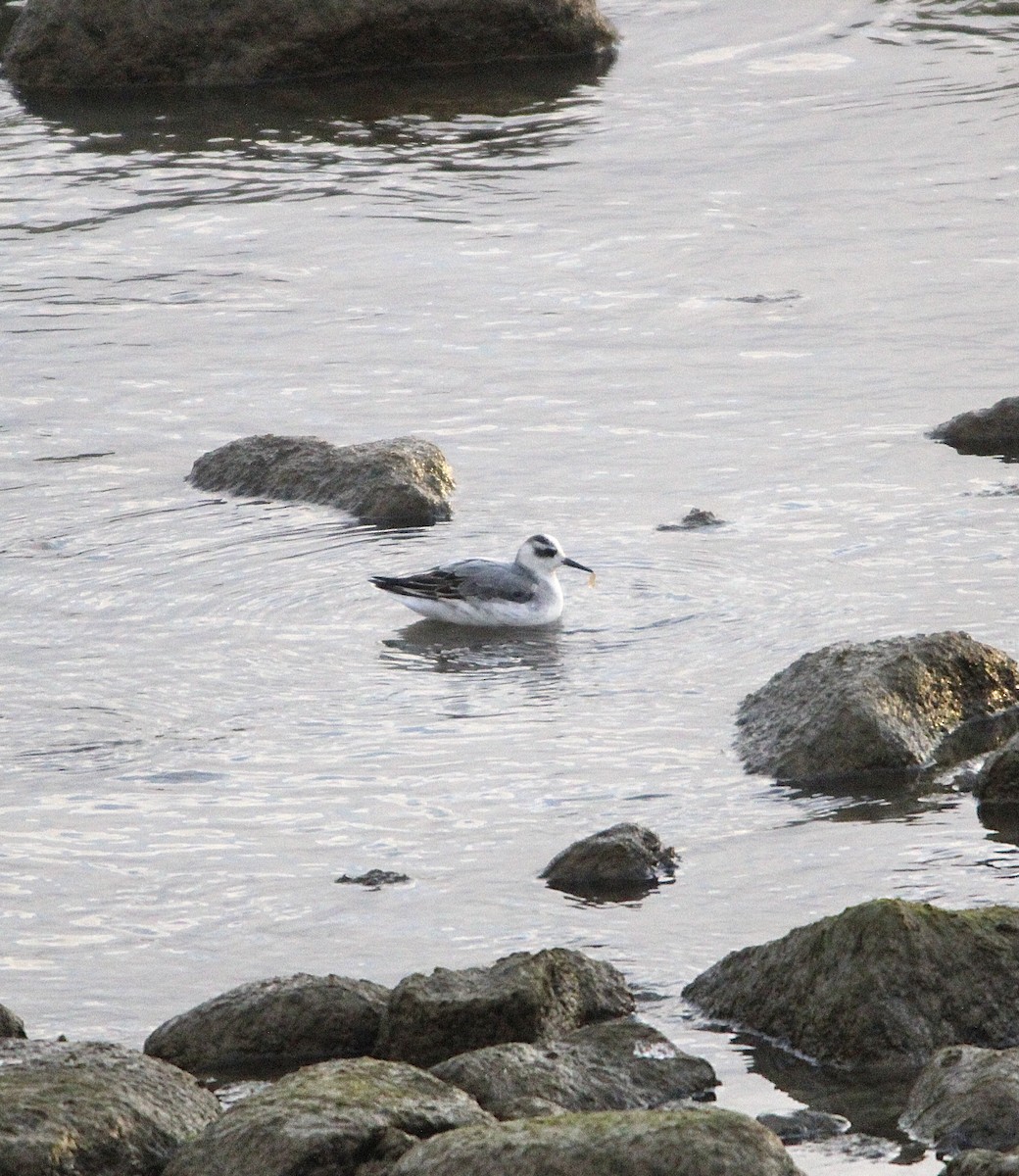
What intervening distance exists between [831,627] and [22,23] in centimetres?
1696

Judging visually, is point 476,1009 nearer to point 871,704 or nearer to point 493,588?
point 871,704

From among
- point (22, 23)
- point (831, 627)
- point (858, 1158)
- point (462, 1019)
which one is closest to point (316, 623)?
point (831, 627)

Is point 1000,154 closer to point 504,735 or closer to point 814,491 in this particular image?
point 814,491

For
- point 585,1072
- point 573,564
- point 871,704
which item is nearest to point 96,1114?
point 585,1072

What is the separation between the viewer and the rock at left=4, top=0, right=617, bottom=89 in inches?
930

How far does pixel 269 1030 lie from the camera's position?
20.8ft

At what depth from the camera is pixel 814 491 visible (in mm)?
12602

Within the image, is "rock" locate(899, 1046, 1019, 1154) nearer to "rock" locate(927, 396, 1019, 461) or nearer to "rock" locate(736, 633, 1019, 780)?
"rock" locate(736, 633, 1019, 780)

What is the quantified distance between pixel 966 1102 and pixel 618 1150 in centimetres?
105

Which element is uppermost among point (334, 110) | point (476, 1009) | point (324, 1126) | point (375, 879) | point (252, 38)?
point (252, 38)

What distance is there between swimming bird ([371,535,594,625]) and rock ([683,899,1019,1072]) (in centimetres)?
488

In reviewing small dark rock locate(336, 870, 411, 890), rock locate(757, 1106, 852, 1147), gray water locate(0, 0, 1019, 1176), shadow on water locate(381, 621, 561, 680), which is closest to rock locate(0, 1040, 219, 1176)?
gray water locate(0, 0, 1019, 1176)

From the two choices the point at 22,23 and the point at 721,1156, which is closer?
the point at 721,1156

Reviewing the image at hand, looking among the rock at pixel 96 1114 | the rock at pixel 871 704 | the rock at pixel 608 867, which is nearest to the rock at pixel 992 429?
the rock at pixel 871 704
